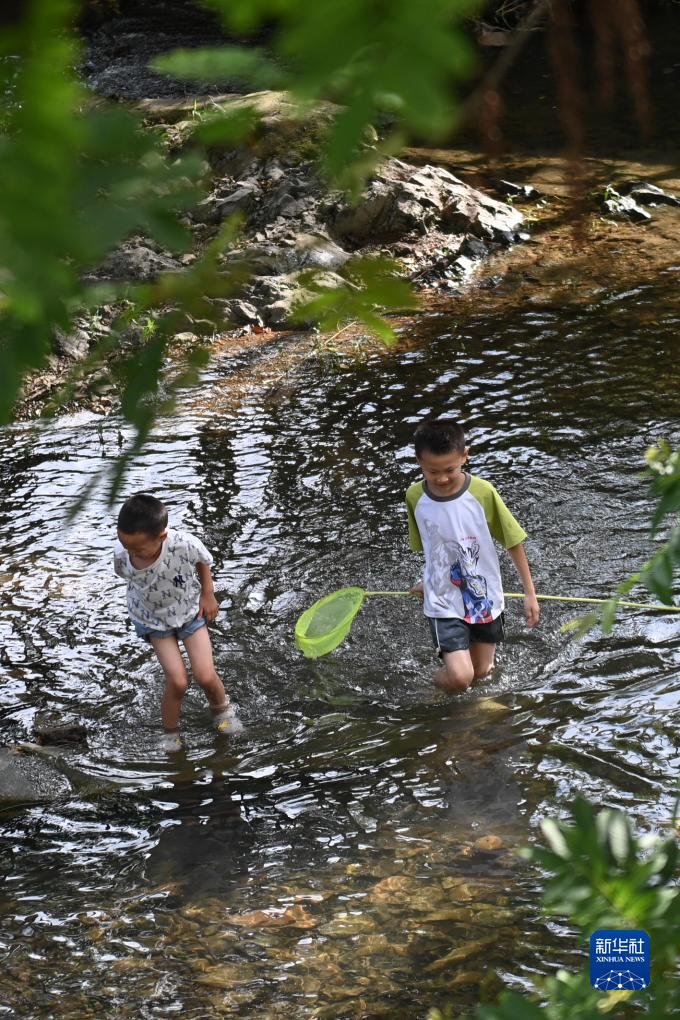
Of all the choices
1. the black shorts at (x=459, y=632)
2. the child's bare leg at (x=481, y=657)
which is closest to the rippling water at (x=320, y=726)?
the child's bare leg at (x=481, y=657)

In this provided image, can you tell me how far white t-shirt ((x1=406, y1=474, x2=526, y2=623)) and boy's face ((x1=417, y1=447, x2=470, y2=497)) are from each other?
1.3 inches

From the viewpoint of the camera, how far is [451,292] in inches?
463

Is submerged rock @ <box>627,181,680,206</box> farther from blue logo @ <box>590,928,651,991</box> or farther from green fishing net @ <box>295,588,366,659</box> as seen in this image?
blue logo @ <box>590,928,651,991</box>

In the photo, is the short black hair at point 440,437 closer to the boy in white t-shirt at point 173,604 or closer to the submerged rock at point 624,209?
the boy in white t-shirt at point 173,604

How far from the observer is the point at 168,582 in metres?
5.42

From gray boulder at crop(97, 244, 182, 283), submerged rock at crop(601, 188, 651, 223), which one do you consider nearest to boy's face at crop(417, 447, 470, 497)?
gray boulder at crop(97, 244, 182, 283)

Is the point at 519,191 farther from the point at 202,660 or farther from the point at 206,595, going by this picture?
the point at 202,660

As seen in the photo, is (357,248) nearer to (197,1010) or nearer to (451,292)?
(451,292)

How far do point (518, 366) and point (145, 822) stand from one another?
596 cm

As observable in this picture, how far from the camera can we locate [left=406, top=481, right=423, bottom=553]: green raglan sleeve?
5.28 m

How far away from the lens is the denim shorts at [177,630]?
552cm

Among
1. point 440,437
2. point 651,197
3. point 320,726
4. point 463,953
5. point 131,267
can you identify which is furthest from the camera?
point 651,197

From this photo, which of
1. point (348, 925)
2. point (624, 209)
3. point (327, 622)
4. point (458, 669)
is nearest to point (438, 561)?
point (458, 669)

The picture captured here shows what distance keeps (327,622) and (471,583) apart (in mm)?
1093
